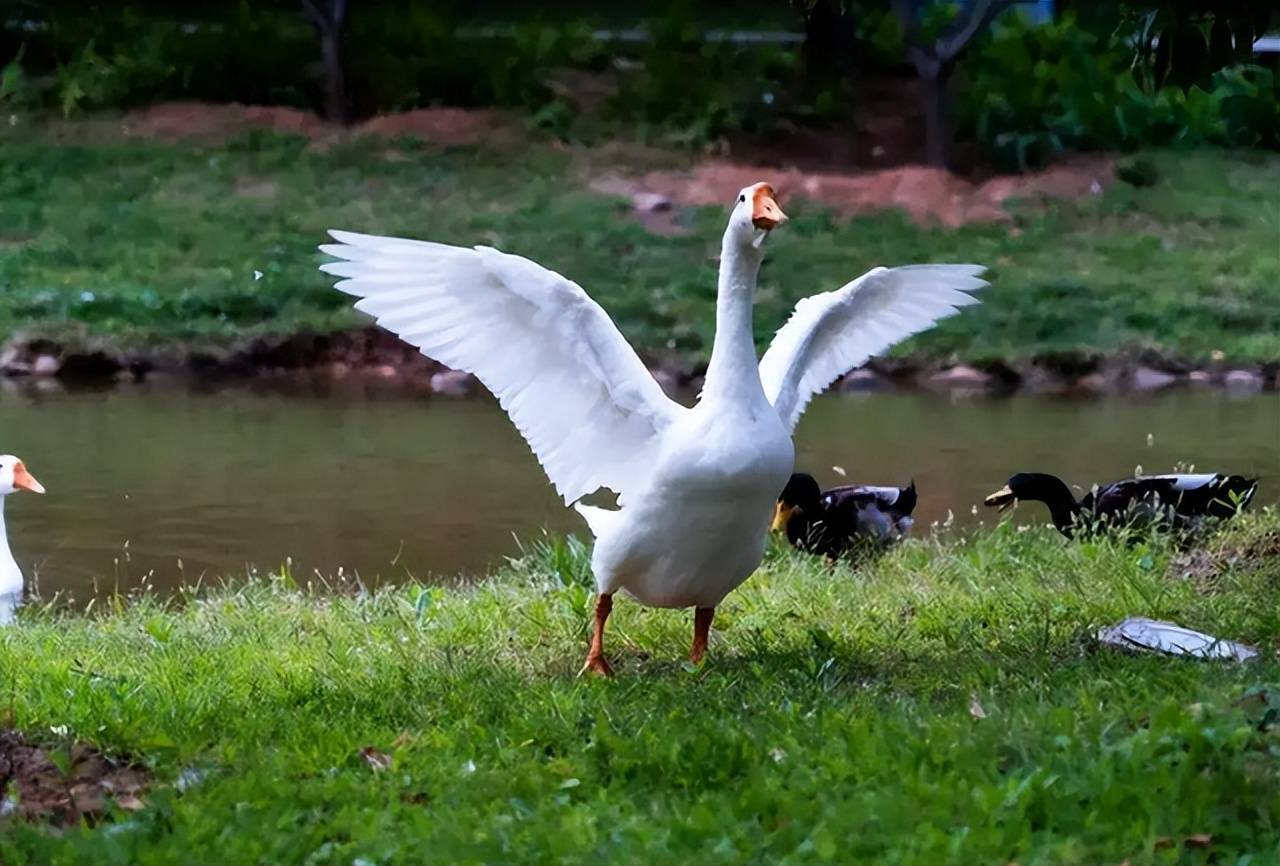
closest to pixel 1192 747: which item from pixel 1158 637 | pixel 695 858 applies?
pixel 695 858

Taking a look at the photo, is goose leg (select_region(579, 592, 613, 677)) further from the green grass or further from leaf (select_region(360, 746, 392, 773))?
leaf (select_region(360, 746, 392, 773))

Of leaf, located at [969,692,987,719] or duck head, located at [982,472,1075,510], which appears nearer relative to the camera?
leaf, located at [969,692,987,719]

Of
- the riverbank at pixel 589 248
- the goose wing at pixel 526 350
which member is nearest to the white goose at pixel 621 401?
the goose wing at pixel 526 350

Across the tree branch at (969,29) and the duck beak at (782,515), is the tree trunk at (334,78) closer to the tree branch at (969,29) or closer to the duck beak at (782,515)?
the tree branch at (969,29)

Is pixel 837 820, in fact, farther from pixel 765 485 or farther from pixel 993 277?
pixel 993 277

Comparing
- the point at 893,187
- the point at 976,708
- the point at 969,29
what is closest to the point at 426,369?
the point at 893,187

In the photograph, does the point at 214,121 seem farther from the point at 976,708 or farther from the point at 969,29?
the point at 976,708

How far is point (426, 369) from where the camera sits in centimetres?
1612

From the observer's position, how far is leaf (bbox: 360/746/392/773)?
4.23 meters

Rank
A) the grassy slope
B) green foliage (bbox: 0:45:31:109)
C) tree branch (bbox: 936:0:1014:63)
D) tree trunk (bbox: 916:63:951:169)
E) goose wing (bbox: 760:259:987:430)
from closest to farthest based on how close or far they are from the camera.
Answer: goose wing (bbox: 760:259:987:430)
the grassy slope
tree branch (bbox: 936:0:1014:63)
tree trunk (bbox: 916:63:951:169)
green foliage (bbox: 0:45:31:109)

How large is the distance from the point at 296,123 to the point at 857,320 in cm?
1713

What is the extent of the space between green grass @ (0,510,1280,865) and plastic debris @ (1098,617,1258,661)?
10cm

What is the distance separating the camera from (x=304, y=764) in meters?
4.24

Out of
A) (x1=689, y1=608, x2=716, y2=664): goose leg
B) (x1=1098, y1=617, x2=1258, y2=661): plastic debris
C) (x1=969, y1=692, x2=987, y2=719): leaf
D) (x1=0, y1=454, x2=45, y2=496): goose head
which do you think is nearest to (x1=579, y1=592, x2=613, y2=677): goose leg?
(x1=689, y1=608, x2=716, y2=664): goose leg
